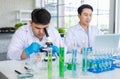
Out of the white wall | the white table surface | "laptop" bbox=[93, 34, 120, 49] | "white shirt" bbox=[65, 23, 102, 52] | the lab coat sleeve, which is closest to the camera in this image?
the white table surface

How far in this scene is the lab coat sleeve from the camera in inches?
69.0

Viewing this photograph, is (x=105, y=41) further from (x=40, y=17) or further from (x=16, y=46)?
(x=16, y=46)

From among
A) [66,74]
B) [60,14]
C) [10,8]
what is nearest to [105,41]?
[66,74]

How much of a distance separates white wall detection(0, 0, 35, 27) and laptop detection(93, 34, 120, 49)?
549 cm

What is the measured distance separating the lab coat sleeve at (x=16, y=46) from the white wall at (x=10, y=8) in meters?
5.00

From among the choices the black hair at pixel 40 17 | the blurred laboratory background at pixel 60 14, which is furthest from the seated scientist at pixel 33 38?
the blurred laboratory background at pixel 60 14

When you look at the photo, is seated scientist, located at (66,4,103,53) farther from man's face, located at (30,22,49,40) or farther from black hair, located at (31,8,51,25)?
black hair, located at (31,8,51,25)

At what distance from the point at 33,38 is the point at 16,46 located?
184 mm

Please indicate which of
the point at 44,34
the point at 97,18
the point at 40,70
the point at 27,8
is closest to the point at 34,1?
the point at 27,8

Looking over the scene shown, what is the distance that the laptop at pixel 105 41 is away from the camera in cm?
158

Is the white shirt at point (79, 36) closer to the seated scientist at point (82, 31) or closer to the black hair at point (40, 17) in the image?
the seated scientist at point (82, 31)

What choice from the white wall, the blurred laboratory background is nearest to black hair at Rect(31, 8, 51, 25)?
the blurred laboratory background

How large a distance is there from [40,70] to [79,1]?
3.38 m


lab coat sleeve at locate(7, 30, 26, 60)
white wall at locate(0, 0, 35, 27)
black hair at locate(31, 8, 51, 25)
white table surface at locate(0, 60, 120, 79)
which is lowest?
white table surface at locate(0, 60, 120, 79)
